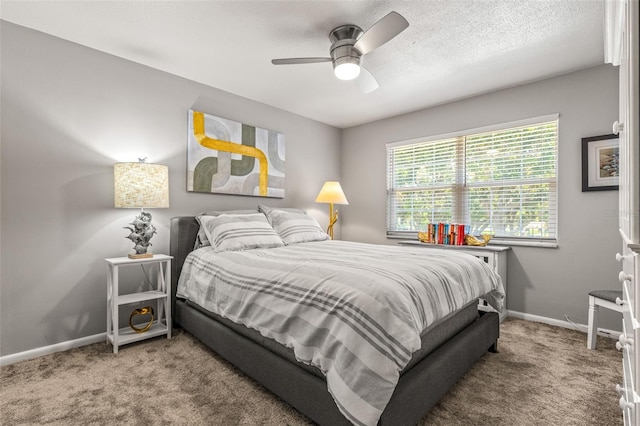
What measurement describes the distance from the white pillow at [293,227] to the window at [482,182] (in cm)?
145

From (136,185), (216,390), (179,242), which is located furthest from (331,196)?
(216,390)

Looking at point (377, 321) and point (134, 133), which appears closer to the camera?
point (377, 321)

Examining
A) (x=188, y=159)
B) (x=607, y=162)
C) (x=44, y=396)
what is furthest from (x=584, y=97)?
(x=44, y=396)

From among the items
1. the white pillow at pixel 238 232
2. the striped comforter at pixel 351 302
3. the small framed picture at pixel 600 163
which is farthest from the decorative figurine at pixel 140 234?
the small framed picture at pixel 600 163

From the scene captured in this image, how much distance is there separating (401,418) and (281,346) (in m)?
→ 0.70

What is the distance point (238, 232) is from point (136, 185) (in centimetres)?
88

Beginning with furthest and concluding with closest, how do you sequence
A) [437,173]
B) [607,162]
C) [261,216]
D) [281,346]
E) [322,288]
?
[437,173], [261,216], [607,162], [281,346], [322,288]

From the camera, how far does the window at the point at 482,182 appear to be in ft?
10.5

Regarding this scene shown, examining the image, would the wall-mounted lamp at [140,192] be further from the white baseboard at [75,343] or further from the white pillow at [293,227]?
the white pillow at [293,227]

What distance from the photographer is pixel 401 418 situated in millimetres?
1333

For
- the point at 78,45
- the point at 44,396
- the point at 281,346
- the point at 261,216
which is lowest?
the point at 44,396

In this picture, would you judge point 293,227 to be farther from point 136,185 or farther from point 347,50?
point 347,50

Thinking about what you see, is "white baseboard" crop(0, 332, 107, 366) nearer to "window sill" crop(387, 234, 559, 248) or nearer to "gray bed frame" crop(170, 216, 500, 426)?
"gray bed frame" crop(170, 216, 500, 426)

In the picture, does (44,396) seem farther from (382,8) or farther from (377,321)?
(382,8)
